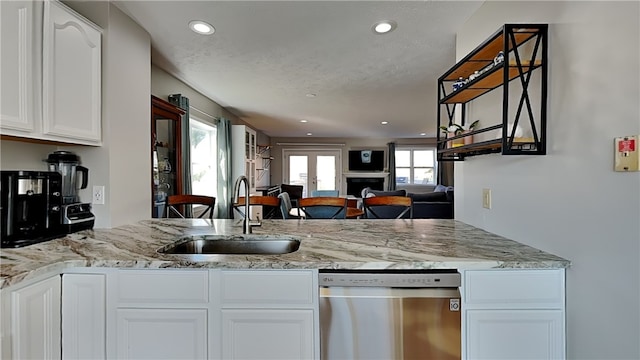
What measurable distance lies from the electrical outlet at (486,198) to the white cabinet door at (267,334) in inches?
47.9

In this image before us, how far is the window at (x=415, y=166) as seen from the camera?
388 inches

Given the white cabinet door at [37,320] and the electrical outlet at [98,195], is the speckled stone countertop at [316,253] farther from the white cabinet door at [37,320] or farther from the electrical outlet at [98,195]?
the electrical outlet at [98,195]

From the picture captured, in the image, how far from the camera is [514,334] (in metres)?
1.33

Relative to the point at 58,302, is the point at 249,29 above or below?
above

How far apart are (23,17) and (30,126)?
1.61 ft

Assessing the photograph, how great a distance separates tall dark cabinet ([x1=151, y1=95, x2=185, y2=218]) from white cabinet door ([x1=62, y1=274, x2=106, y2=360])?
1600mm

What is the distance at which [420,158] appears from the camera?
988cm

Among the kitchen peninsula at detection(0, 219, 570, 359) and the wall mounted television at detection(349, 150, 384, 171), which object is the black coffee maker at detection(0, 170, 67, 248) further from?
the wall mounted television at detection(349, 150, 384, 171)

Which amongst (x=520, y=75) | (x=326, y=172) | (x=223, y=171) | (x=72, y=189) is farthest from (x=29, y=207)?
(x=326, y=172)

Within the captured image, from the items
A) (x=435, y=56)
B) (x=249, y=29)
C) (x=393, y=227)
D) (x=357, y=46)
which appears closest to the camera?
(x=393, y=227)

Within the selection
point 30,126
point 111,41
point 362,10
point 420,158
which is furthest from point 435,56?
point 420,158

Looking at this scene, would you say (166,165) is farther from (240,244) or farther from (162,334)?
(162,334)

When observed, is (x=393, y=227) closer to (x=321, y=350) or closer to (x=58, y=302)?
(x=321, y=350)

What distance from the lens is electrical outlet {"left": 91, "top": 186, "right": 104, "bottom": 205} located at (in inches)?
80.7
